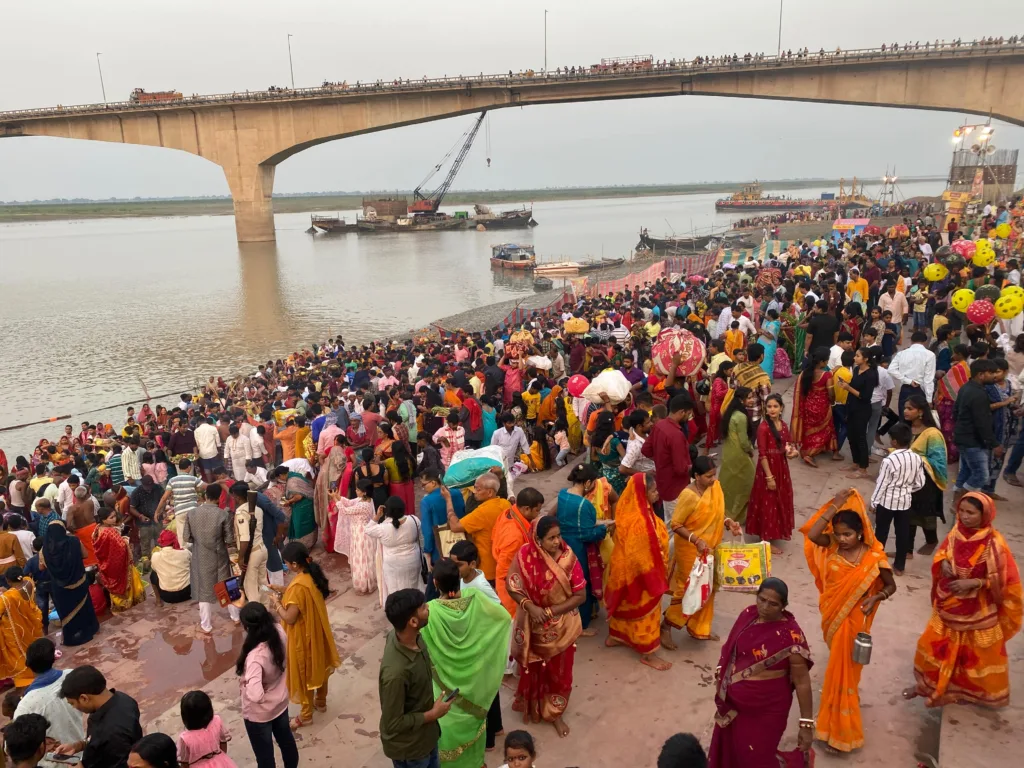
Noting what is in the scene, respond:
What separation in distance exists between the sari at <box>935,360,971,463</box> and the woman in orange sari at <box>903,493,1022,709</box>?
2.97m

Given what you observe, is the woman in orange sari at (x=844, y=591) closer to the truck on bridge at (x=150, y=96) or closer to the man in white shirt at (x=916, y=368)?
the man in white shirt at (x=916, y=368)

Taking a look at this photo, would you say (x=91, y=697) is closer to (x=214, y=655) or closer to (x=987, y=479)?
(x=214, y=655)

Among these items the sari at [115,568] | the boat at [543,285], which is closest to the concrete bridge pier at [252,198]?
the boat at [543,285]

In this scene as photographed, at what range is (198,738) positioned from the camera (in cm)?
268

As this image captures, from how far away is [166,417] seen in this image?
11.7 metres

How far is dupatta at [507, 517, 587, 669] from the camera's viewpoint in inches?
131

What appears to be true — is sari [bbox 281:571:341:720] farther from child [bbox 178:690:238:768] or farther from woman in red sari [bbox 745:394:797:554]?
woman in red sari [bbox 745:394:797:554]

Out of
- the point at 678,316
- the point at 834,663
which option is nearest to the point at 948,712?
the point at 834,663

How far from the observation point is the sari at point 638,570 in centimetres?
384

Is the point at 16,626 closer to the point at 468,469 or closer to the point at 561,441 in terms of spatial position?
the point at 468,469

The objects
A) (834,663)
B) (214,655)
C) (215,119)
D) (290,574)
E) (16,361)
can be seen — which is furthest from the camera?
(215,119)

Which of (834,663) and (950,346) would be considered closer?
(834,663)

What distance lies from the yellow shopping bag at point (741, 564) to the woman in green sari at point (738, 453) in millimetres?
914

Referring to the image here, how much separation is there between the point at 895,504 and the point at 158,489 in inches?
276
